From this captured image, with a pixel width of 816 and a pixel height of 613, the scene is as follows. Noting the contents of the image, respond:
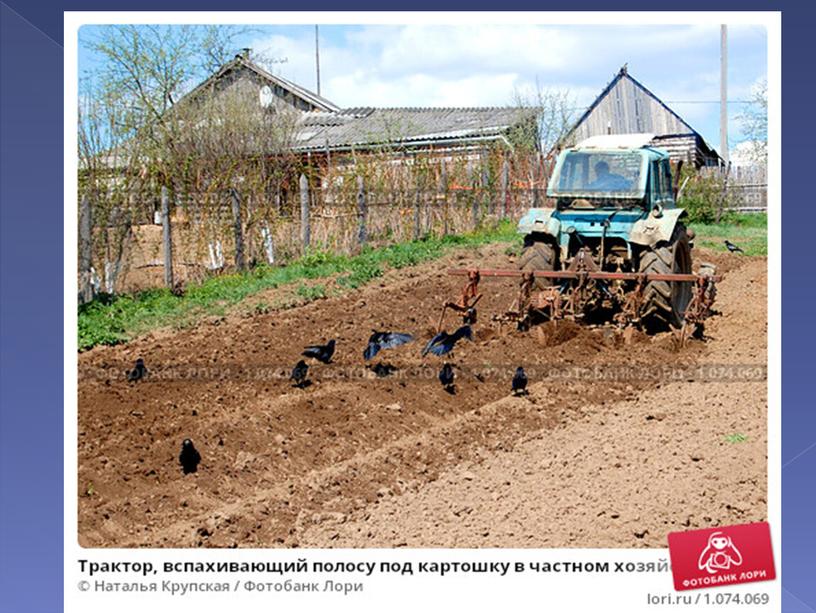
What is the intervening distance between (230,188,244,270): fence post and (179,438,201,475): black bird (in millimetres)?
6609

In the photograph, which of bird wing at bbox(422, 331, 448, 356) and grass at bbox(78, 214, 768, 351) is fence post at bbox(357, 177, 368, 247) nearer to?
grass at bbox(78, 214, 768, 351)

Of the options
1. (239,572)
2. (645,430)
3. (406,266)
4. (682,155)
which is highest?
(682,155)

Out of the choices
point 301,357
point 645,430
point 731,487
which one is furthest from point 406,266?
point 731,487

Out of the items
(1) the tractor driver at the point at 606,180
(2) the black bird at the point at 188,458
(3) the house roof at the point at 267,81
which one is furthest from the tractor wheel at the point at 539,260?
(3) the house roof at the point at 267,81

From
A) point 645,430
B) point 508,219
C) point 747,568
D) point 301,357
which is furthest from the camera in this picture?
→ point 508,219

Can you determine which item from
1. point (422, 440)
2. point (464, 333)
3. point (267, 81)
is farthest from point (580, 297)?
point (267, 81)

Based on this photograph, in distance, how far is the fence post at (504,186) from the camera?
1498 centimetres

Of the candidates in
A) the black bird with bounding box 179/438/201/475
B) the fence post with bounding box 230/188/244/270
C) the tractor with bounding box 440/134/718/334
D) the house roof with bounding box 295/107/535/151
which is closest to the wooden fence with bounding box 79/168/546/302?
the fence post with bounding box 230/188/244/270

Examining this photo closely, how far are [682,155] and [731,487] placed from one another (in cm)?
971

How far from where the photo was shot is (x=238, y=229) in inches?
508

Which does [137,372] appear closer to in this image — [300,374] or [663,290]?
[300,374]

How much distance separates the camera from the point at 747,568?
17.6 feet

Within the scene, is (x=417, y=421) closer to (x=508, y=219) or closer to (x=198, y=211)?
(x=198, y=211)

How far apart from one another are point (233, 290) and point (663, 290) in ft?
16.4
